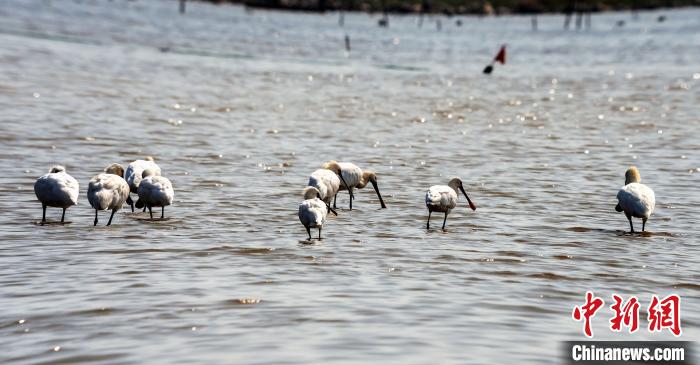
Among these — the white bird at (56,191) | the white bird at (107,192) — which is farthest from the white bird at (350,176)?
the white bird at (56,191)

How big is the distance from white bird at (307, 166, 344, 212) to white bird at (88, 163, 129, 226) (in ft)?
9.54

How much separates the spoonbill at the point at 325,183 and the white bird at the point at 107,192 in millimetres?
2908

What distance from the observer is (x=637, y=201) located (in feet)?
49.5

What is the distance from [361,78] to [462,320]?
4128cm

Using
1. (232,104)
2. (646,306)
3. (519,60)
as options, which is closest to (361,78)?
(232,104)

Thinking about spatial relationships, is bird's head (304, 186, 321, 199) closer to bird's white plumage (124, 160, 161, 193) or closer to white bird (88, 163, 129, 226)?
white bird (88, 163, 129, 226)

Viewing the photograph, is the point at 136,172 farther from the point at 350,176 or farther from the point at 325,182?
the point at 350,176

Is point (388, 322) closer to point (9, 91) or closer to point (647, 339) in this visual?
point (647, 339)

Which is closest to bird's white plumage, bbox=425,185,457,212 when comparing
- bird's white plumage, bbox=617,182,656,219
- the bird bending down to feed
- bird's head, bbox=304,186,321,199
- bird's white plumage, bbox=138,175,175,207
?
bird's head, bbox=304,186,321,199

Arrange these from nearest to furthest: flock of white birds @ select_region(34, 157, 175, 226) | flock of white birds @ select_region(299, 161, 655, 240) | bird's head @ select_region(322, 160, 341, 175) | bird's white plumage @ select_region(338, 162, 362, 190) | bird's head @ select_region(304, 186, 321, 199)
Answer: flock of white birds @ select_region(299, 161, 655, 240), flock of white birds @ select_region(34, 157, 175, 226), bird's head @ select_region(304, 186, 321, 199), bird's head @ select_region(322, 160, 341, 175), bird's white plumage @ select_region(338, 162, 362, 190)

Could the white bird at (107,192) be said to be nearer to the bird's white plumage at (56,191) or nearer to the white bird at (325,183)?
the bird's white plumage at (56,191)

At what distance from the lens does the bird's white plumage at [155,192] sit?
15.1 metres

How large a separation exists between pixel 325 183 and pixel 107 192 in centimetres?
348

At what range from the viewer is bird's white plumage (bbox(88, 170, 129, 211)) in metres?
14.6
